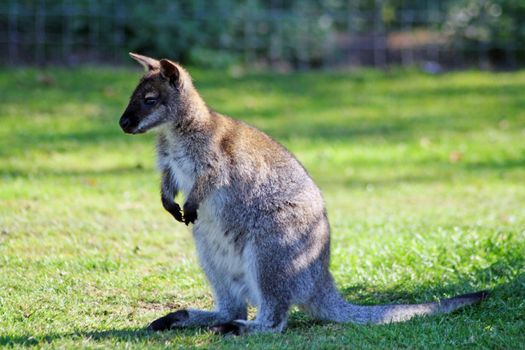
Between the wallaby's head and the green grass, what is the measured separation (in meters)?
1.21

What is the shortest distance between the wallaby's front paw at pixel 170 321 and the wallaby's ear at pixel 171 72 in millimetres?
1394

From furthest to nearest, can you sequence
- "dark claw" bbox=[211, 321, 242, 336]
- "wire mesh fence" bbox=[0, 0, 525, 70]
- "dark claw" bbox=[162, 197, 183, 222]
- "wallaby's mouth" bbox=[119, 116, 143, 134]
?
"wire mesh fence" bbox=[0, 0, 525, 70] → "dark claw" bbox=[162, 197, 183, 222] → "wallaby's mouth" bbox=[119, 116, 143, 134] → "dark claw" bbox=[211, 321, 242, 336]

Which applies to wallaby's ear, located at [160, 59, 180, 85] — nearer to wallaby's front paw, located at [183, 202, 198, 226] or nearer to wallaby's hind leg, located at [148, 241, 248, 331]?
wallaby's front paw, located at [183, 202, 198, 226]

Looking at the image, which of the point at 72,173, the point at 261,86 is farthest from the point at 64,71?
the point at 72,173

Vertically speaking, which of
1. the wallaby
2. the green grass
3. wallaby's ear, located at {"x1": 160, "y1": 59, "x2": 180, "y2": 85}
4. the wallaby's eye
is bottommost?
the green grass

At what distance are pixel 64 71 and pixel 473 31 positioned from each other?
662 centimetres

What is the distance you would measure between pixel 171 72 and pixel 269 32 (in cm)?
931

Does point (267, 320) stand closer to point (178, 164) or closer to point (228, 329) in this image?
point (228, 329)

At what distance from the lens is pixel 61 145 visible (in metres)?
10.7

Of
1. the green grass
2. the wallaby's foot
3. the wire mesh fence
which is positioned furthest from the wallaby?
the wire mesh fence

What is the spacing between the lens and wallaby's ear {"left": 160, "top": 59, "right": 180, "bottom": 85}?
218 inches

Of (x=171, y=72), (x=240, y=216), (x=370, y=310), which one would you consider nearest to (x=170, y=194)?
(x=240, y=216)

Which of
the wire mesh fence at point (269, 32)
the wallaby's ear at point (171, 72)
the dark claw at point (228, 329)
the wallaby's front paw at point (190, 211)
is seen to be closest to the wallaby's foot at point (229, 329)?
the dark claw at point (228, 329)

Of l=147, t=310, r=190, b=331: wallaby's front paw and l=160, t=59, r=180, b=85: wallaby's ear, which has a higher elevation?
l=160, t=59, r=180, b=85: wallaby's ear
